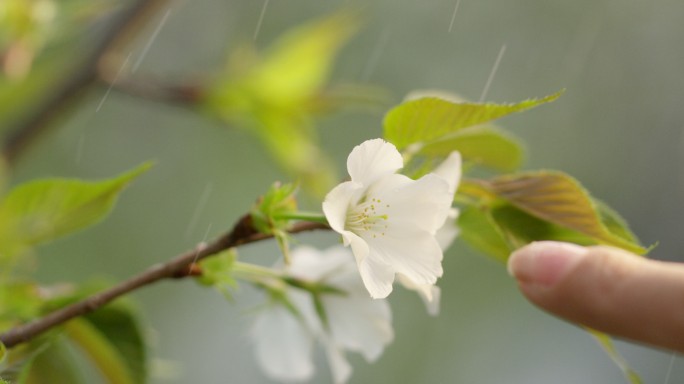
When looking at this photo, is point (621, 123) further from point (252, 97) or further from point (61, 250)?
point (252, 97)

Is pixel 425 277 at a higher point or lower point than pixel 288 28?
higher

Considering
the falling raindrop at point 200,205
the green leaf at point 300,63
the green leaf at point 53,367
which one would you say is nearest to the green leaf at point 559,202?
the green leaf at point 53,367

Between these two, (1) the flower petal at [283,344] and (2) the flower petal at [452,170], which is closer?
(2) the flower petal at [452,170]

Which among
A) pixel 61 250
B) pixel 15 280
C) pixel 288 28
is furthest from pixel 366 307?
pixel 288 28

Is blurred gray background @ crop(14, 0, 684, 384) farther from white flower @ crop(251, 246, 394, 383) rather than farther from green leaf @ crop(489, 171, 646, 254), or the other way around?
green leaf @ crop(489, 171, 646, 254)

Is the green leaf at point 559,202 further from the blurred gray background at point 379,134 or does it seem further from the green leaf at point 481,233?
the blurred gray background at point 379,134

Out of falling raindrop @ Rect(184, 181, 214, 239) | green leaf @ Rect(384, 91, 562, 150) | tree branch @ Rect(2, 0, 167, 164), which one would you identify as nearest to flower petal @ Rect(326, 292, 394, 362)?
green leaf @ Rect(384, 91, 562, 150)

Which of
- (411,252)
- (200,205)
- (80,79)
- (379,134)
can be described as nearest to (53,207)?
(411,252)
